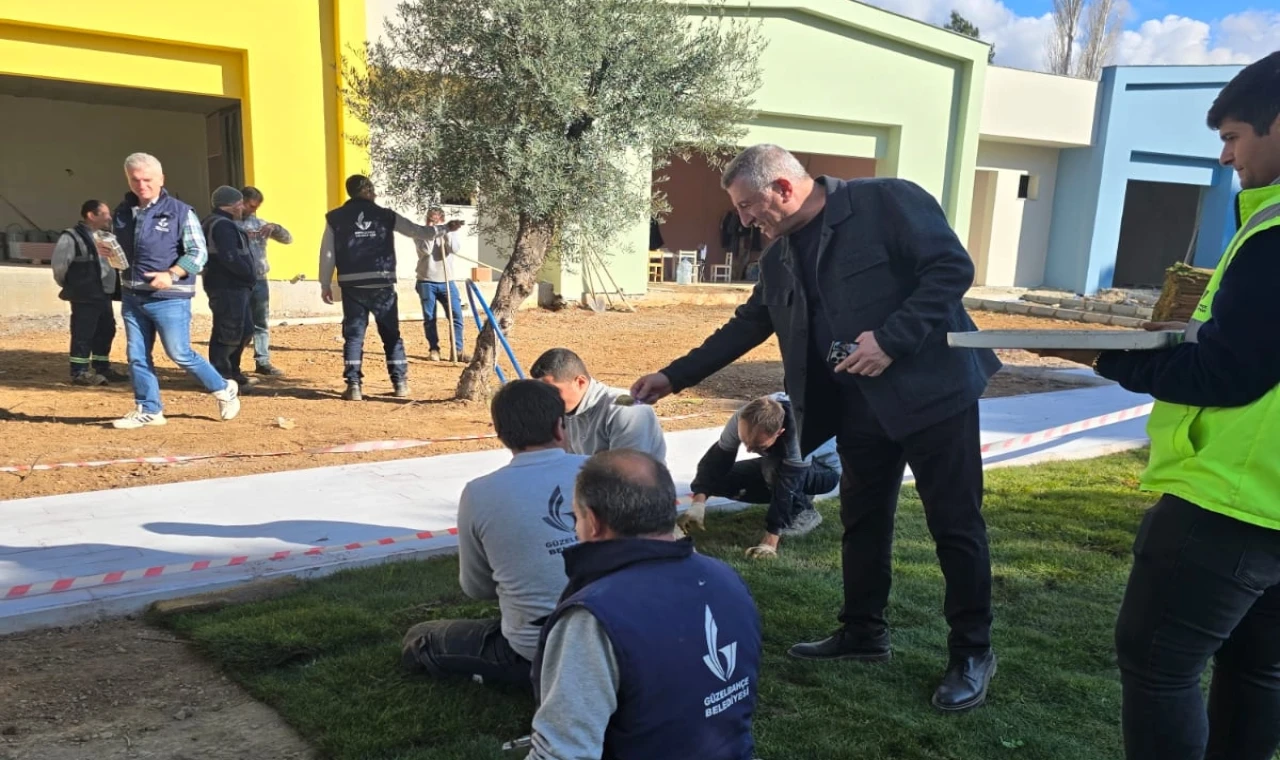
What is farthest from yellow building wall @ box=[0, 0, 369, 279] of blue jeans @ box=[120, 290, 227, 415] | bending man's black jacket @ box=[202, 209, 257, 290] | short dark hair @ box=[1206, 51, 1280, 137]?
short dark hair @ box=[1206, 51, 1280, 137]

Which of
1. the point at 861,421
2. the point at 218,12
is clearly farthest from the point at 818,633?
the point at 218,12

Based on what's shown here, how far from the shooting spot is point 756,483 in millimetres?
5086

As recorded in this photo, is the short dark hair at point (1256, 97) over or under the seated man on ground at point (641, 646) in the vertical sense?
over

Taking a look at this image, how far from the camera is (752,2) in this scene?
53.6 feet

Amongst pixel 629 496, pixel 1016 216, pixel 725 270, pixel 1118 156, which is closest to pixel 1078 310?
pixel 1016 216

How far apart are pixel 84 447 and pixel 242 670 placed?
12.3 feet

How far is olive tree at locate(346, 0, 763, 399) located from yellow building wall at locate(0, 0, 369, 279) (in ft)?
14.0

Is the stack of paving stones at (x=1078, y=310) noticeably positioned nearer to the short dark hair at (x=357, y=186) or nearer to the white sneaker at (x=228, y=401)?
the short dark hair at (x=357, y=186)

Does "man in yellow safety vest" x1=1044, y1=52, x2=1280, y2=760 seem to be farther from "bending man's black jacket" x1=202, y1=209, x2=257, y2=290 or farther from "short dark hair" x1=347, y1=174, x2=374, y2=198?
"bending man's black jacket" x1=202, y1=209, x2=257, y2=290

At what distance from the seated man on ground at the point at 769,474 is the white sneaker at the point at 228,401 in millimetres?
3841

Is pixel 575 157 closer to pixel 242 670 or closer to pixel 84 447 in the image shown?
pixel 84 447

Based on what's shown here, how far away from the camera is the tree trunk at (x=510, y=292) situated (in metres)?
7.64

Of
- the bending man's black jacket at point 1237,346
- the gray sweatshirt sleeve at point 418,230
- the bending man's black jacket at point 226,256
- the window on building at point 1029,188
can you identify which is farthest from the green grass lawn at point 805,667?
the window on building at point 1029,188

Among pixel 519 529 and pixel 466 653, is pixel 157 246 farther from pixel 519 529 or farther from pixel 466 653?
pixel 519 529
